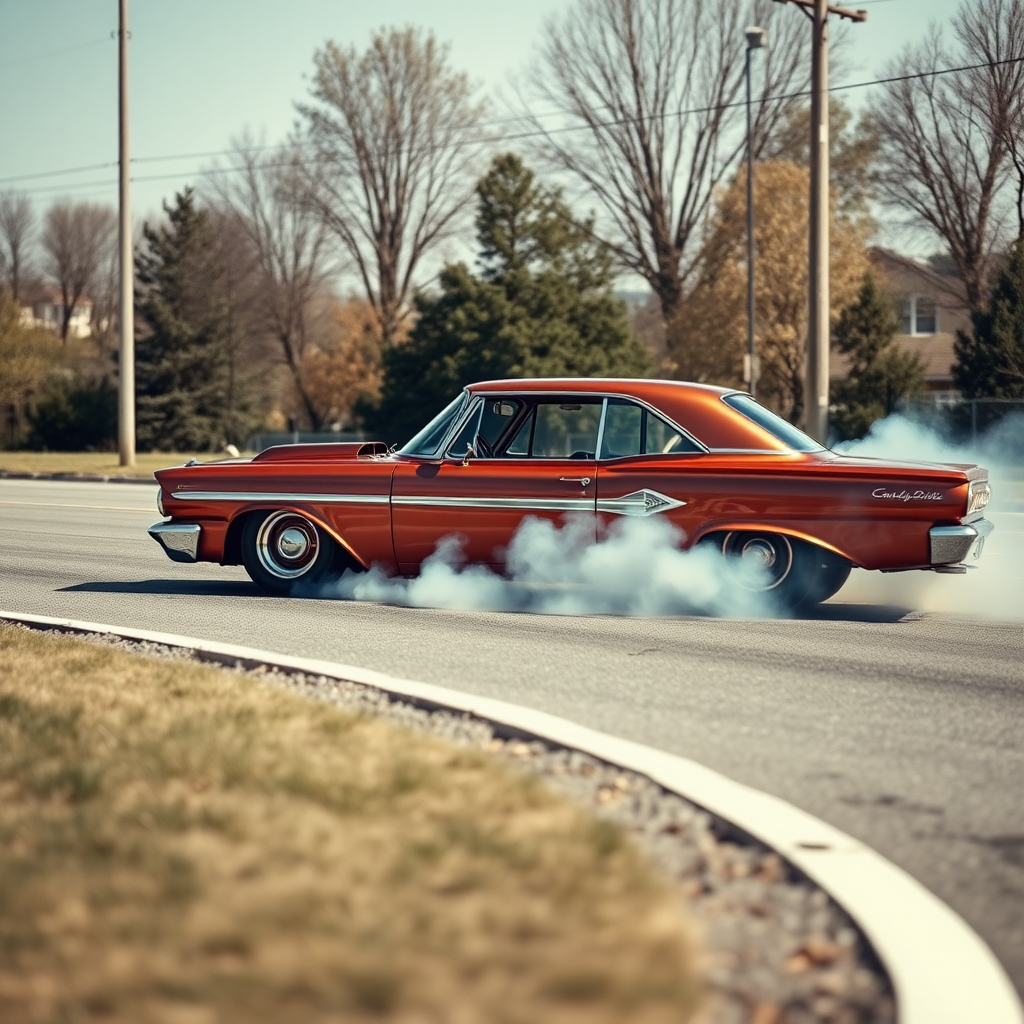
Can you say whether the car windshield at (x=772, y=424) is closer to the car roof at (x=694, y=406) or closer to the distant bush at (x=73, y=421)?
the car roof at (x=694, y=406)

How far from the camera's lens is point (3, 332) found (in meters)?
55.0

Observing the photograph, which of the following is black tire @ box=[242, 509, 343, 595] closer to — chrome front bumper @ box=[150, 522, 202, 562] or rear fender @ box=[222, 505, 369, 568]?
rear fender @ box=[222, 505, 369, 568]

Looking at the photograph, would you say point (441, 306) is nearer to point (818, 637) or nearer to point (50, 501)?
point (50, 501)

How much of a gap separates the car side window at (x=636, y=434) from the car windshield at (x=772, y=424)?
0.46m

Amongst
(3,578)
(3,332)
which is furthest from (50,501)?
(3,332)

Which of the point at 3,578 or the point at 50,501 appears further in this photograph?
the point at 50,501

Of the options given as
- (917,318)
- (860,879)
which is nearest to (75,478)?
(860,879)

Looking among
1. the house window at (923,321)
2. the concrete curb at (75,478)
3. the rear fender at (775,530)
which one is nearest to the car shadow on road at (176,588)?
the rear fender at (775,530)

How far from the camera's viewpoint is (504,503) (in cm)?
962

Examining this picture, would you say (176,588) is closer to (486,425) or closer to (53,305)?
(486,425)

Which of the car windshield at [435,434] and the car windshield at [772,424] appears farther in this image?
the car windshield at [435,434]

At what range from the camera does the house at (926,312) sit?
158ft

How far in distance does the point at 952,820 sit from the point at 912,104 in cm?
3850

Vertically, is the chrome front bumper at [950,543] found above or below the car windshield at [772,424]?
below
